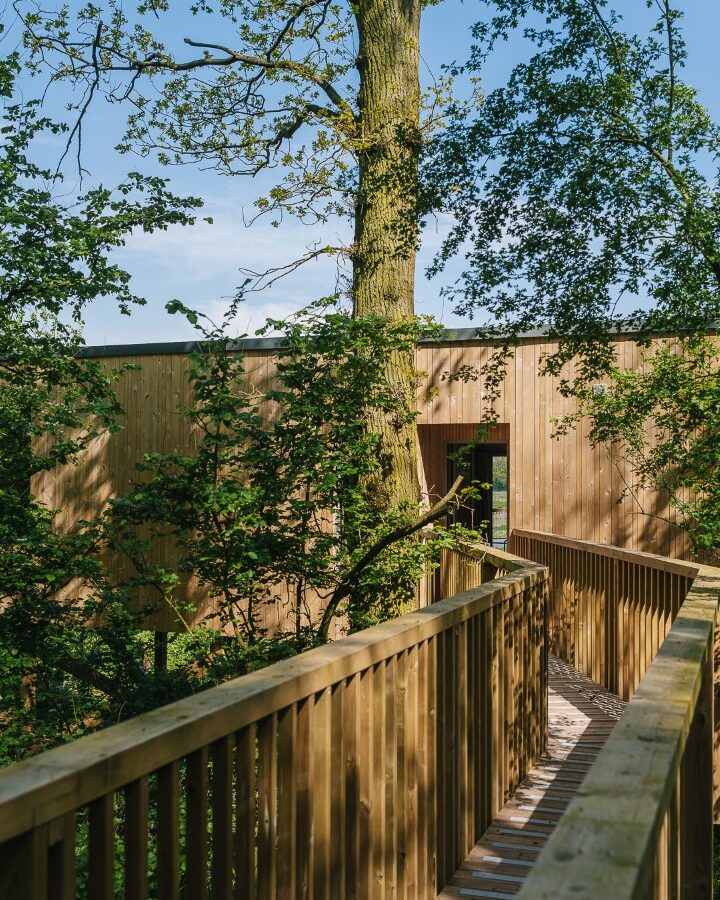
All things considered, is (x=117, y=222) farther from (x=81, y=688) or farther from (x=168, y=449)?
(x=81, y=688)

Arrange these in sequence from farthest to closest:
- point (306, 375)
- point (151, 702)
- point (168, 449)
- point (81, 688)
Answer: point (168, 449) < point (81, 688) < point (151, 702) < point (306, 375)

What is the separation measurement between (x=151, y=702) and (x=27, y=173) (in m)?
5.80

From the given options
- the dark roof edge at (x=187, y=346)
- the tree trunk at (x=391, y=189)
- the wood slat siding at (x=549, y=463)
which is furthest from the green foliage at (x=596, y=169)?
the dark roof edge at (x=187, y=346)

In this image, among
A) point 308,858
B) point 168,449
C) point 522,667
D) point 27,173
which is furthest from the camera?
point 168,449

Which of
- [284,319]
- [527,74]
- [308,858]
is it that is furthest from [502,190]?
[308,858]

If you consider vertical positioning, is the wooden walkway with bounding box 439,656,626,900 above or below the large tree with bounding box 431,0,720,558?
below

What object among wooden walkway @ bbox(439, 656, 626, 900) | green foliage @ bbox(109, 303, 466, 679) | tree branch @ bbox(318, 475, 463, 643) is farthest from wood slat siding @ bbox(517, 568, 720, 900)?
green foliage @ bbox(109, 303, 466, 679)

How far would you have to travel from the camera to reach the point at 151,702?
24.8 ft

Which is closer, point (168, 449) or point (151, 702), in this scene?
point (151, 702)

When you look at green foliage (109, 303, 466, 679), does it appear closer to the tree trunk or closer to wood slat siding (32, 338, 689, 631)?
the tree trunk

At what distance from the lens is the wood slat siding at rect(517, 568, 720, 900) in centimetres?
101

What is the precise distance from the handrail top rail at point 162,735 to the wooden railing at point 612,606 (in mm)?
3205

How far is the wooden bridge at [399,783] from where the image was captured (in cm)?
118

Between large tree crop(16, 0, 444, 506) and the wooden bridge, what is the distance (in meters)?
4.53
